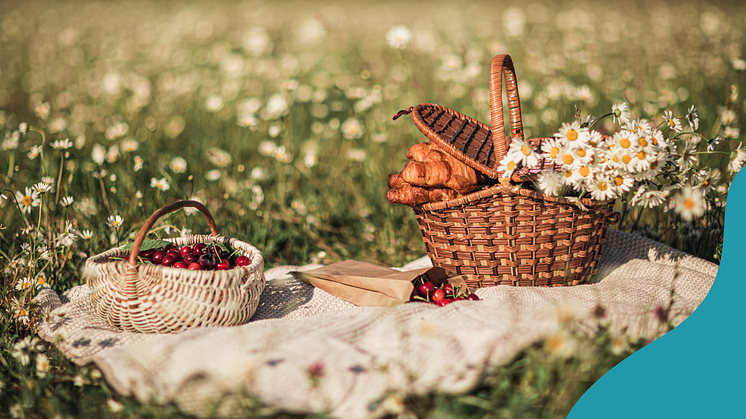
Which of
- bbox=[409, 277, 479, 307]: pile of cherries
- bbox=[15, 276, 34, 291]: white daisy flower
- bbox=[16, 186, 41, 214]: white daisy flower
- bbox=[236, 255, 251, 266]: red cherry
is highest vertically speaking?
bbox=[16, 186, 41, 214]: white daisy flower

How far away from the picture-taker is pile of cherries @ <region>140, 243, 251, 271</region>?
1.88 metres

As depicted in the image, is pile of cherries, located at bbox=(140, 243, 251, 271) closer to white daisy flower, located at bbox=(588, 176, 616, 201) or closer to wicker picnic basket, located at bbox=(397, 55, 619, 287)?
wicker picnic basket, located at bbox=(397, 55, 619, 287)

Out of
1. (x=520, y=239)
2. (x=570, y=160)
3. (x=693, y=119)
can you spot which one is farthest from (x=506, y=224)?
(x=693, y=119)

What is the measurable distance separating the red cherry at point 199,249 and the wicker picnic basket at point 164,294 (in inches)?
7.8

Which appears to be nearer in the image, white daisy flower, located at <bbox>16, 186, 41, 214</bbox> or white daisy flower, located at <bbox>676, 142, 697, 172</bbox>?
white daisy flower, located at <bbox>676, 142, 697, 172</bbox>

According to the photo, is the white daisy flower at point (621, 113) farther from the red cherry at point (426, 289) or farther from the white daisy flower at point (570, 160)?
the red cherry at point (426, 289)

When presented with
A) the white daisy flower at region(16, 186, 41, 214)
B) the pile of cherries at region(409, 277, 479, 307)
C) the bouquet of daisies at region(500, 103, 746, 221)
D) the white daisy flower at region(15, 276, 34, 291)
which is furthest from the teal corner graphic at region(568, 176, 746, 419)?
the white daisy flower at region(16, 186, 41, 214)

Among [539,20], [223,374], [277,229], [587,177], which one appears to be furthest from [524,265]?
[539,20]

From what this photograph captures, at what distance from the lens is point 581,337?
151 centimetres

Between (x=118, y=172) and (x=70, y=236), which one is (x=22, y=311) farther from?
(x=118, y=172)

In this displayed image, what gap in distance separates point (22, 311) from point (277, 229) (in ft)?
4.52

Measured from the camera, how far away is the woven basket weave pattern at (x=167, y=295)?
1735 millimetres

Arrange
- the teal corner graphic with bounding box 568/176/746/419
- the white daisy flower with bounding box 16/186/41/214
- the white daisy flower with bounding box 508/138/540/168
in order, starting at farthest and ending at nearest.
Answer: the white daisy flower with bounding box 16/186/41/214, the white daisy flower with bounding box 508/138/540/168, the teal corner graphic with bounding box 568/176/746/419

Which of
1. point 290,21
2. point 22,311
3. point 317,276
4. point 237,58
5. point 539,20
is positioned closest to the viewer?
point 22,311
